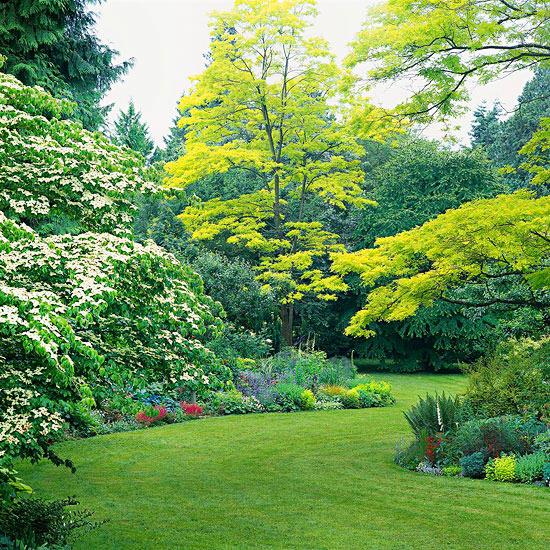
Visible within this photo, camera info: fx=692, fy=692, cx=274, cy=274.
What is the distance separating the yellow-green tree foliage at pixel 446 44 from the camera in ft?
29.3

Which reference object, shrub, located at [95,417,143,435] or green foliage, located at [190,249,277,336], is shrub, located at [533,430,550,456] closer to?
shrub, located at [95,417,143,435]

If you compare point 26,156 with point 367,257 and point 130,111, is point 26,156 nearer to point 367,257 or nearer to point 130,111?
point 367,257

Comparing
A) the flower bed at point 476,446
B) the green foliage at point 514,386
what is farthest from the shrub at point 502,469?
the green foliage at point 514,386

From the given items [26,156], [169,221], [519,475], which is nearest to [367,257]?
[519,475]

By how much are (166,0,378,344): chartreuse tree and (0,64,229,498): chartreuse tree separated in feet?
46.6

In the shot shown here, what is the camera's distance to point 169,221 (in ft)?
85.4

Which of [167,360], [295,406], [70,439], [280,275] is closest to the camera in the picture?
[167,360]

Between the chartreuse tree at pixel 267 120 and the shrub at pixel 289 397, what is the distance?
13.8 feet

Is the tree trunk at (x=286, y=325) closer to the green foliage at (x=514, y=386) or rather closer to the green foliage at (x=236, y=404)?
the green foliage at (x=236, y=404)

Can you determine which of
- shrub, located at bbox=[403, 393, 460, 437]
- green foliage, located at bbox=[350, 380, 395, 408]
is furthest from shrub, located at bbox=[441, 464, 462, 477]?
green foliage, located at bbox=[350, 380, 395, 408]

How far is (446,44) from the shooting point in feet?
30.2

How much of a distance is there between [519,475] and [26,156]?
7420 millimetres

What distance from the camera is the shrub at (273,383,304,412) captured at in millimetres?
16719

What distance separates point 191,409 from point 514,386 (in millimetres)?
7039
